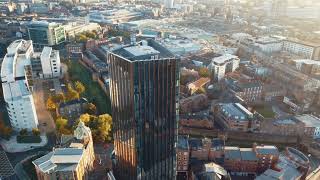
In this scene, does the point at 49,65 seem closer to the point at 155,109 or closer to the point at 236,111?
the point at 236,111

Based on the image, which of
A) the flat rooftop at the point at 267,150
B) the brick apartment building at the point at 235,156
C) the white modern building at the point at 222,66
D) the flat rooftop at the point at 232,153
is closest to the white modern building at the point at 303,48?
the white modern building at the point at 222,66

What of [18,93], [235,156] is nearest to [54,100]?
[18,93]

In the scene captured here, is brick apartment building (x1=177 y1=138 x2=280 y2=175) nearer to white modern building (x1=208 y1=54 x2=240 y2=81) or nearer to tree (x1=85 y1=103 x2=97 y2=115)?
tree (x1=85 y1=103 x2=97 y2=115)

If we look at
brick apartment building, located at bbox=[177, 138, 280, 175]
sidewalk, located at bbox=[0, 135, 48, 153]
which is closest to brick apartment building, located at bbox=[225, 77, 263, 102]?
brick apartment building, located at bbox=[177, 138, 280, 175]

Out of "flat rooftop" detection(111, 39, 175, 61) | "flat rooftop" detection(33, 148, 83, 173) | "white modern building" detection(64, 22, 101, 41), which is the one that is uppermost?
"flat rooftop" detection(111, 39, 175, 61)

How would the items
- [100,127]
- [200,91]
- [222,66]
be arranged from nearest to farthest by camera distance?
[100,127], [200,91], [222,66]
